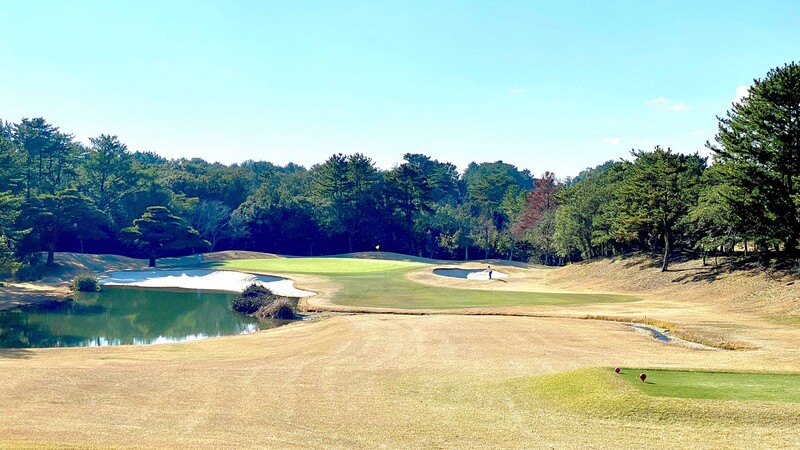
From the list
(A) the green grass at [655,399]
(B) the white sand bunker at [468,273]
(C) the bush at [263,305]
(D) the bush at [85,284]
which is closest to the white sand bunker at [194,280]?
(D) the bush at [85,284]

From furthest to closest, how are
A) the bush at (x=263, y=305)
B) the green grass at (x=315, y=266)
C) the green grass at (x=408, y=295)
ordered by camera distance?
the green grass at (x=315, y=266)
the green grass at (x=408, y=295)
the bush at (x=263, y=305)

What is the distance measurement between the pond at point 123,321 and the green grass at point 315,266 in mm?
16620

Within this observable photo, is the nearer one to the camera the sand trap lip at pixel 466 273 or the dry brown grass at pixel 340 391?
the dry brown grass at pixel 340 391

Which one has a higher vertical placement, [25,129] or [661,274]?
[25,129]

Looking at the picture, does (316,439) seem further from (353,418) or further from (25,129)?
(25,129)

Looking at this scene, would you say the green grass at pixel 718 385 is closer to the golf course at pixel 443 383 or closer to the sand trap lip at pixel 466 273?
the golf course at pixel 443 383

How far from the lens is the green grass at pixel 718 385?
16797 mm

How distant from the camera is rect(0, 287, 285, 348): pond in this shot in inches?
1517

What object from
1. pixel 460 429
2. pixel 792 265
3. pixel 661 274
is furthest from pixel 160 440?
pixel 661 274

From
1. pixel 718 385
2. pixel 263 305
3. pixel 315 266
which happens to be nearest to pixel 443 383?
pixel 718 385

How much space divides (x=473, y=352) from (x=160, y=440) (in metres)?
15.3

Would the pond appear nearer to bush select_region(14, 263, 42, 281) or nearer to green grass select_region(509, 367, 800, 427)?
bush select_region(14, 263, 42, 281)

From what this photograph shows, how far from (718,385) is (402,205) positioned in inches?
3882

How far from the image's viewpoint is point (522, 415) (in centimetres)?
1686
